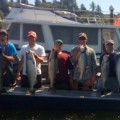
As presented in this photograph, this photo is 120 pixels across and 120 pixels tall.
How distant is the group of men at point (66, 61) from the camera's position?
829 cm

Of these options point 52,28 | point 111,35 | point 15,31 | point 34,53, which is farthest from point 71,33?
point 34,53

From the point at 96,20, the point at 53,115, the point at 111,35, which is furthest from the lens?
the point at 96,20

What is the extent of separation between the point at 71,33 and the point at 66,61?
19.7 feet

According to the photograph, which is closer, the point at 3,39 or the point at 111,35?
the point at 3,39

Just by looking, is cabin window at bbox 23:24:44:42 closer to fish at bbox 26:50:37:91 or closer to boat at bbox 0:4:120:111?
boat at bbox 0:4:120:111

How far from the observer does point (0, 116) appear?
28.3ft

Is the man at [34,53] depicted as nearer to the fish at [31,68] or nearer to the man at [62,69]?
the fish at [31,68]

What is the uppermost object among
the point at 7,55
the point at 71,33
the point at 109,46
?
the point at 71,33

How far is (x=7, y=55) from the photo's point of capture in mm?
8289

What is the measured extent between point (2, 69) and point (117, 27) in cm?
732

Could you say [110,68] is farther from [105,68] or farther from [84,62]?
[84,62]

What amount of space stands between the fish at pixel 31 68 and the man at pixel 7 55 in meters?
0.34

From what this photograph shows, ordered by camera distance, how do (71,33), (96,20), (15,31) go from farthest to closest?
(96,20)
(15,31)
(71,33)

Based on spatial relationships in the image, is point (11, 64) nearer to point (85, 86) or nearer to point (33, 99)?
point (33, 99)
